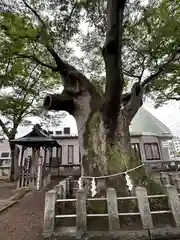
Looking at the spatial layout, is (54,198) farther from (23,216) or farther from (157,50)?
(157,50)

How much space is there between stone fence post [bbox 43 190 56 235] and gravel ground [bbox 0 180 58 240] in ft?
1.03

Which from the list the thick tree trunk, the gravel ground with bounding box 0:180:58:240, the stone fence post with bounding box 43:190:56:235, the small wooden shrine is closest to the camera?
the stone fence post with bounding box 43:190:56:235

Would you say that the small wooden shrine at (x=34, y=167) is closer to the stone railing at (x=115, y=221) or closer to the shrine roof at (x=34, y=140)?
the shrine roof at (x=34, y=140)

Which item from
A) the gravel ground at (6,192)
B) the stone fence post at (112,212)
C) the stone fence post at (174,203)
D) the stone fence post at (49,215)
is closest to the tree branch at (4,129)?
the gravel ground at (6,192)

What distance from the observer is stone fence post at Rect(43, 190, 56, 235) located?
8.93 ft

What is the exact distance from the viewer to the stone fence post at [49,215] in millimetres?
2722

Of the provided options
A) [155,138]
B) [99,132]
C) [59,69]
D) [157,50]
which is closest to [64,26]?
[59,69]

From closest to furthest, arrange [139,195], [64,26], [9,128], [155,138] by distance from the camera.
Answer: [139,195] → [64,26] → [9,128] → [155,138]

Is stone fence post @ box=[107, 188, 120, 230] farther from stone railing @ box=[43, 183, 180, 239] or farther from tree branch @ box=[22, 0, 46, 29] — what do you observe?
tree branch @ box=[22, 0, 46, 29]

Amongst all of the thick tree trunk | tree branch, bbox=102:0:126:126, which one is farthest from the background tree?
tree branch, bbox=102:0:126:126

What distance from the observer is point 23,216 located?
4020mm

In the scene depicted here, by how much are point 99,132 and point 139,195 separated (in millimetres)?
1897

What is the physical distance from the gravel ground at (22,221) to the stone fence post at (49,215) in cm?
31

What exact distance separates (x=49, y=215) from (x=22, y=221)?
55.6 inches
